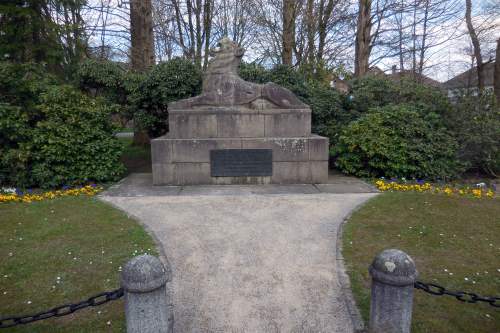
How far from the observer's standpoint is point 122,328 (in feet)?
10.0

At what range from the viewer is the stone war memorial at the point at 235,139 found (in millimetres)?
8094

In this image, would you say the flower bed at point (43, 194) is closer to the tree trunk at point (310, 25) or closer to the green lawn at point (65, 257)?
the green lawn at point (65, 257)

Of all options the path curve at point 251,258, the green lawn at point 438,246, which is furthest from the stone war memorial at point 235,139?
the green lawn at point 438,246

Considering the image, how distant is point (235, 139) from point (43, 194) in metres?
4.21

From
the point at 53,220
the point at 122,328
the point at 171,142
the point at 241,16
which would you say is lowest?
the point at 122,328

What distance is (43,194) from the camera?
7508 mm

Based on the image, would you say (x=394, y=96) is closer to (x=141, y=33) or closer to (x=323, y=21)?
(x=323, y=21)

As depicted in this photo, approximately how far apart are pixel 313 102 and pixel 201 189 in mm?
5196

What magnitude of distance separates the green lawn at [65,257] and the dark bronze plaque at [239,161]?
8.65 feet

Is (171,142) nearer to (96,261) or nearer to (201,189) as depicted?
(201,189)

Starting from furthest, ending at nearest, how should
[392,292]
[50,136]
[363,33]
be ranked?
[363,33] < [50,136] < [392,292]

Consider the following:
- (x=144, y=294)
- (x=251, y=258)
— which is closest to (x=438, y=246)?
(x=251, y=258)

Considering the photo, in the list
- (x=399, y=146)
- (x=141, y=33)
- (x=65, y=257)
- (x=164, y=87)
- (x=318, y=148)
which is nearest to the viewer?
(x=65, y=257)

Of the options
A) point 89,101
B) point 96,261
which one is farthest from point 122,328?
point 89,101
